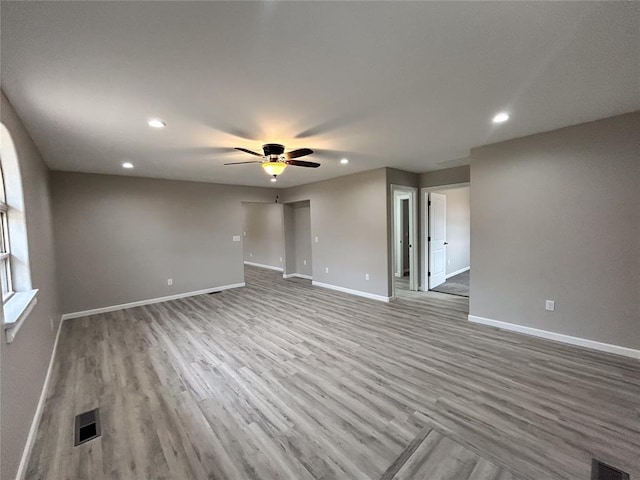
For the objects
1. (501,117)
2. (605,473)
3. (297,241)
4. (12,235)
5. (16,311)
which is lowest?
(605,473)

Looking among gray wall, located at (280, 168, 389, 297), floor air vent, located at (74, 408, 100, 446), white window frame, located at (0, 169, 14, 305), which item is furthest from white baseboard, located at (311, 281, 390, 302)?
white window frame, located at (0, 169, 14, 305)

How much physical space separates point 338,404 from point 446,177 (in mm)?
4675

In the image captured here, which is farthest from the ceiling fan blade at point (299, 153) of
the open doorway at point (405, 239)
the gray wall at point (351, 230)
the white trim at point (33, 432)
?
the white trim at point (33, 432)

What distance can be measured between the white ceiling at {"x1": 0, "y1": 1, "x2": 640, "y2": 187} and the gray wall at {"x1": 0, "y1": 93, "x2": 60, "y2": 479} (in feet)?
0.87

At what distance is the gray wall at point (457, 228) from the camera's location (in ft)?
22.6

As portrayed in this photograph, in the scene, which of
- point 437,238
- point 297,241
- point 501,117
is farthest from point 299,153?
point 297,241

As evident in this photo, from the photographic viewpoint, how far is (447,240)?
674 cm


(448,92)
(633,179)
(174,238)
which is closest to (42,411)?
(174,238)

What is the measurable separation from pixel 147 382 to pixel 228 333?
1.25 metres

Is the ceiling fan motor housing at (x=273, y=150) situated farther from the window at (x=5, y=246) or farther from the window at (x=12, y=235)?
the window at (x=5, y=246)

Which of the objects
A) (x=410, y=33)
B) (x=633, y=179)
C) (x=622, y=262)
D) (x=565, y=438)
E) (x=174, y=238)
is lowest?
(x=565, y=438)

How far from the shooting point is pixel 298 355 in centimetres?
314

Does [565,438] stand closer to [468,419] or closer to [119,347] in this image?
[468,419]

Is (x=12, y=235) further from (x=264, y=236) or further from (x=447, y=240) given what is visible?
(x=447, y=240)
